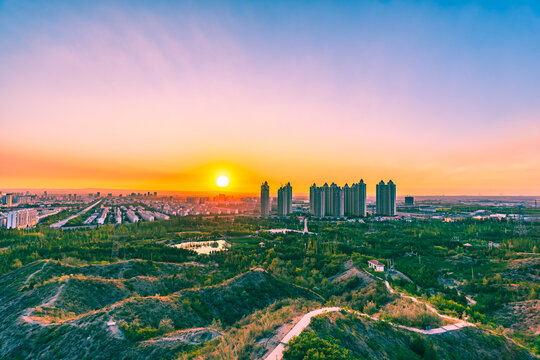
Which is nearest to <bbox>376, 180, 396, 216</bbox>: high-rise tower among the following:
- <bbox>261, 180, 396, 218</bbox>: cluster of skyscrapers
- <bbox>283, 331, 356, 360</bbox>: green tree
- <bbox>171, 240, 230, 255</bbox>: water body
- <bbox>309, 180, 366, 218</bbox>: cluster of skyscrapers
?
<bbox>261, 180, 396, 218</bbox>: cluster of skyscrapers

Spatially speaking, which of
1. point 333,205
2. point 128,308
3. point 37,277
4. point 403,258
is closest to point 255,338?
point 128,308

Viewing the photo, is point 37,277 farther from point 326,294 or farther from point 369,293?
point 369,293

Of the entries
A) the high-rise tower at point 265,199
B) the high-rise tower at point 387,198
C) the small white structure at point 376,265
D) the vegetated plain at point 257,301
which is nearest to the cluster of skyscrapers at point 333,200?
the high-rise tower at point 387,198

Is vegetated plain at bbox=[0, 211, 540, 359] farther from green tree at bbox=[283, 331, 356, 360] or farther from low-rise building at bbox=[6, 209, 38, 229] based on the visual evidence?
low-rise building at bbox=[6, 209, 38, 229]

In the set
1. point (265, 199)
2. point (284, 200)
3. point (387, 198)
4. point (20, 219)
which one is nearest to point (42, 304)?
point (20, 219)

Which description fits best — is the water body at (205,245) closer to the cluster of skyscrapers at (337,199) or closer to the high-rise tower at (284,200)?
the cluster of skyscrapers at (337,199)

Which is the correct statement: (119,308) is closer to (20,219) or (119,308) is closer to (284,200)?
(20,219)
